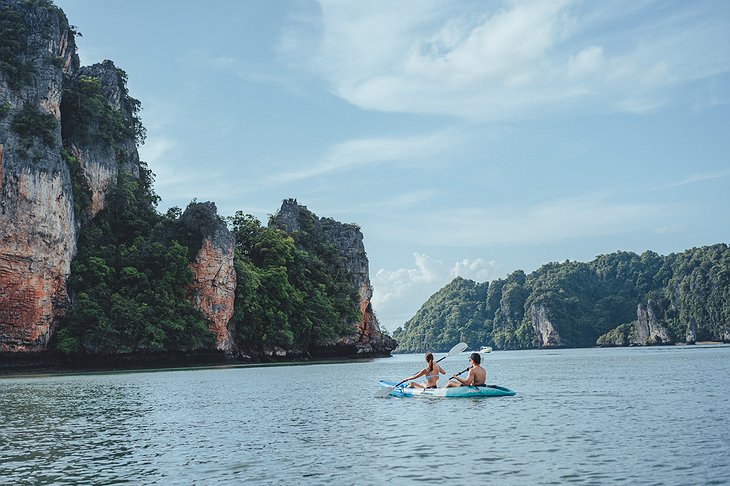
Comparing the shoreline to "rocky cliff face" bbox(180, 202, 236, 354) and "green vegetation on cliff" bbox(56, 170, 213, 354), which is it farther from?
"rocky cliff face" bbox(180, 202, 236, 354)

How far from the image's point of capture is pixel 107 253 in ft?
205

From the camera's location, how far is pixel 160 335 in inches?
2286

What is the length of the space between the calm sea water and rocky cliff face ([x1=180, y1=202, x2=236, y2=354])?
38.5 meters

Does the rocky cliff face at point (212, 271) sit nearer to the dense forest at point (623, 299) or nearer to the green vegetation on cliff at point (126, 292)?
the green vegetation on cliff at point (126, 292)

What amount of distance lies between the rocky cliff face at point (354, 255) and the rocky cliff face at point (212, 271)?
84.7 feet

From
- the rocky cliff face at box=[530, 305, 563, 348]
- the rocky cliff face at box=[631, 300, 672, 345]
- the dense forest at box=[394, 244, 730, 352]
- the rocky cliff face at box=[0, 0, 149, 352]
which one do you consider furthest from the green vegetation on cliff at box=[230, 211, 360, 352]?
the rocky cliff face at box=[530, 305, 563, 348]

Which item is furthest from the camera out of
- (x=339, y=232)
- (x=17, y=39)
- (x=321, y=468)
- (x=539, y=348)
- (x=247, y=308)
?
(x=539, y=348)

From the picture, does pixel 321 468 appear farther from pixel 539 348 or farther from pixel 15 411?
pixel 539 348

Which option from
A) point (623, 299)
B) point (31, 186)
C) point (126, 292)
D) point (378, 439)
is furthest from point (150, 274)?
point (623, 299)

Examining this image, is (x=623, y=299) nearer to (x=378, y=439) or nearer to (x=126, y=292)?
(x=126, y=292)

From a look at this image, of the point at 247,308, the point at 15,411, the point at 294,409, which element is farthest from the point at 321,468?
the point at 247,308

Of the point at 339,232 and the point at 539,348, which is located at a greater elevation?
the point at 339,232

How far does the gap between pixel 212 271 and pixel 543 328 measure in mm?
127904

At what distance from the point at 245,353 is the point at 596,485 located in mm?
65102
